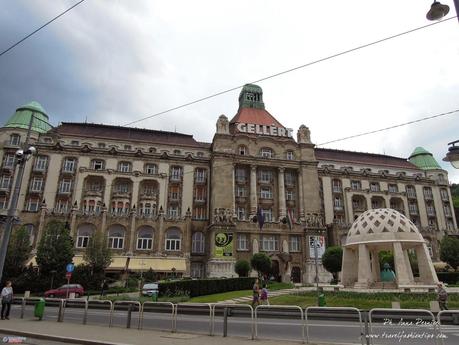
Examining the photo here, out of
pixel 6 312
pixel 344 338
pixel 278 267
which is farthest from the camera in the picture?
pixel 278 267

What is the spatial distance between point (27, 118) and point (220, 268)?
42.2m

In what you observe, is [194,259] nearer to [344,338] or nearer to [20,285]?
[20,285]

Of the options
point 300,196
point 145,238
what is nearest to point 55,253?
point 145,238

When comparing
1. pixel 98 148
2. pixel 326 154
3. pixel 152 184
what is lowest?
pixel 152 184

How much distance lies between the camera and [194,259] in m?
57.7

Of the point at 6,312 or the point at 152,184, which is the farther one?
the point at 152,184

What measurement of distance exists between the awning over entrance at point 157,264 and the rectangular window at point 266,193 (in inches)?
724

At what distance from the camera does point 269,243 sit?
2269 inches

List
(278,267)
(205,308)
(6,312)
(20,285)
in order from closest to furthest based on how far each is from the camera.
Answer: (205,308) < (6,312) < (20,285) < (278,267)

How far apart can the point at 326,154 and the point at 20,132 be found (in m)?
59.5

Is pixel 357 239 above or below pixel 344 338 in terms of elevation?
above

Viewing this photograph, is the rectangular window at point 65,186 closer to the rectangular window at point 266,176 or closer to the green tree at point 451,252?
the rectangular window at point 266,176

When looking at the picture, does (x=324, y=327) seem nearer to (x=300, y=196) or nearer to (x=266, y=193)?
(x=266, y=193)

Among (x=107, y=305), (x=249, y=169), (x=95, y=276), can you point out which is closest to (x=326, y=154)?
(x=249, y=169)
